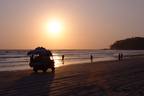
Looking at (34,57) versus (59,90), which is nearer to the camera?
(59,90)

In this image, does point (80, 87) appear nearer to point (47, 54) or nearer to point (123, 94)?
point (123, 94)

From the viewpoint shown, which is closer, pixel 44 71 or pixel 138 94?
pixel 138 94

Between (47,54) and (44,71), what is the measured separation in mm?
1523

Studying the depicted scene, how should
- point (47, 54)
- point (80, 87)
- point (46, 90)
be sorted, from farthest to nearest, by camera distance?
1. point (47, 54)
2. point (80, 87)
3. point (46, 90)

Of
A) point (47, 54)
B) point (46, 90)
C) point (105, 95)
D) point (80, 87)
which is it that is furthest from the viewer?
point (47, 54)

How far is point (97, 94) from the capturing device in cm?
1741

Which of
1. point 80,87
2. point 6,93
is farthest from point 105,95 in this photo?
point 6,93

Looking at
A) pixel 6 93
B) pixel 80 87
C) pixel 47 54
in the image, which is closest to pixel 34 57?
pixel 47 54

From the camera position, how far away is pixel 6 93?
17.4 metres

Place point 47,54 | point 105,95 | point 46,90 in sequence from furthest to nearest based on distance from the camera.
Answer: point 47,54, point 46,90, point 105,95

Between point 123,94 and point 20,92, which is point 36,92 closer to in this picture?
point 20,92

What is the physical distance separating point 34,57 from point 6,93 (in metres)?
14.4

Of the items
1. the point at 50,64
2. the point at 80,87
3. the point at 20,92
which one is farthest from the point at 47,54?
the point at 20,92

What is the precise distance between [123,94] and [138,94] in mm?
713
